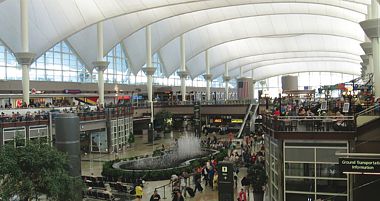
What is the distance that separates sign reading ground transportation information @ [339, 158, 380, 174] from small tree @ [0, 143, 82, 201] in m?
8.55

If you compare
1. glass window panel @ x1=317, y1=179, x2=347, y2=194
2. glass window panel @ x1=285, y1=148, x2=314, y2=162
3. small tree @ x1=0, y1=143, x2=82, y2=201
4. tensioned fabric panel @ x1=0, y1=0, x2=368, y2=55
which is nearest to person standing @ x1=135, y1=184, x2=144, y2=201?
small tree @ x1=0, y1=143, x2=82, y2=201

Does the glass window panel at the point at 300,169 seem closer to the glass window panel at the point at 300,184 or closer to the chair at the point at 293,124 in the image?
the glass window panel at the point at 300,184

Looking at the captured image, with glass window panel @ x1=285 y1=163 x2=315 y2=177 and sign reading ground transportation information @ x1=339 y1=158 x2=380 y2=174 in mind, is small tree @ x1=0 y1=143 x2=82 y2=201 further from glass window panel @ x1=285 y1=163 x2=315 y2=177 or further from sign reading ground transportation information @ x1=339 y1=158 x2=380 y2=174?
sign reading ground transportation information @ x1=339 y1=158 x2=380 y2=174

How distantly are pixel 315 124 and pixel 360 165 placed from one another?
5.29 meters

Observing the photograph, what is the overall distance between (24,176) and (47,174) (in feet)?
2.51

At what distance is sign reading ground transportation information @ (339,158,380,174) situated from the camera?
10.5m

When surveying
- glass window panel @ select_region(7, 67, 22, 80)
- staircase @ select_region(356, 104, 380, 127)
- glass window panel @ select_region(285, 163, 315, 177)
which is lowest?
glass window panel @ select_region(285, 163, 315, 177)

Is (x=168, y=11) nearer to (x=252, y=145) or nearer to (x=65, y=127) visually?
(x=252, y=145)

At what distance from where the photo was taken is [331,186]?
15758 millimetres

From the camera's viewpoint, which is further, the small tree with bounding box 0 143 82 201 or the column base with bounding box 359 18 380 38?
the column base with bounding box 359 18 380 38

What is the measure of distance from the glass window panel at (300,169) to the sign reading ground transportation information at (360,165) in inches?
205

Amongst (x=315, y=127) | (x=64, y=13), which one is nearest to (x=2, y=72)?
(x=64, y=13)

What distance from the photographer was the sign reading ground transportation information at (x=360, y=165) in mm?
10492

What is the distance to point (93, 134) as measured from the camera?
37781mm
